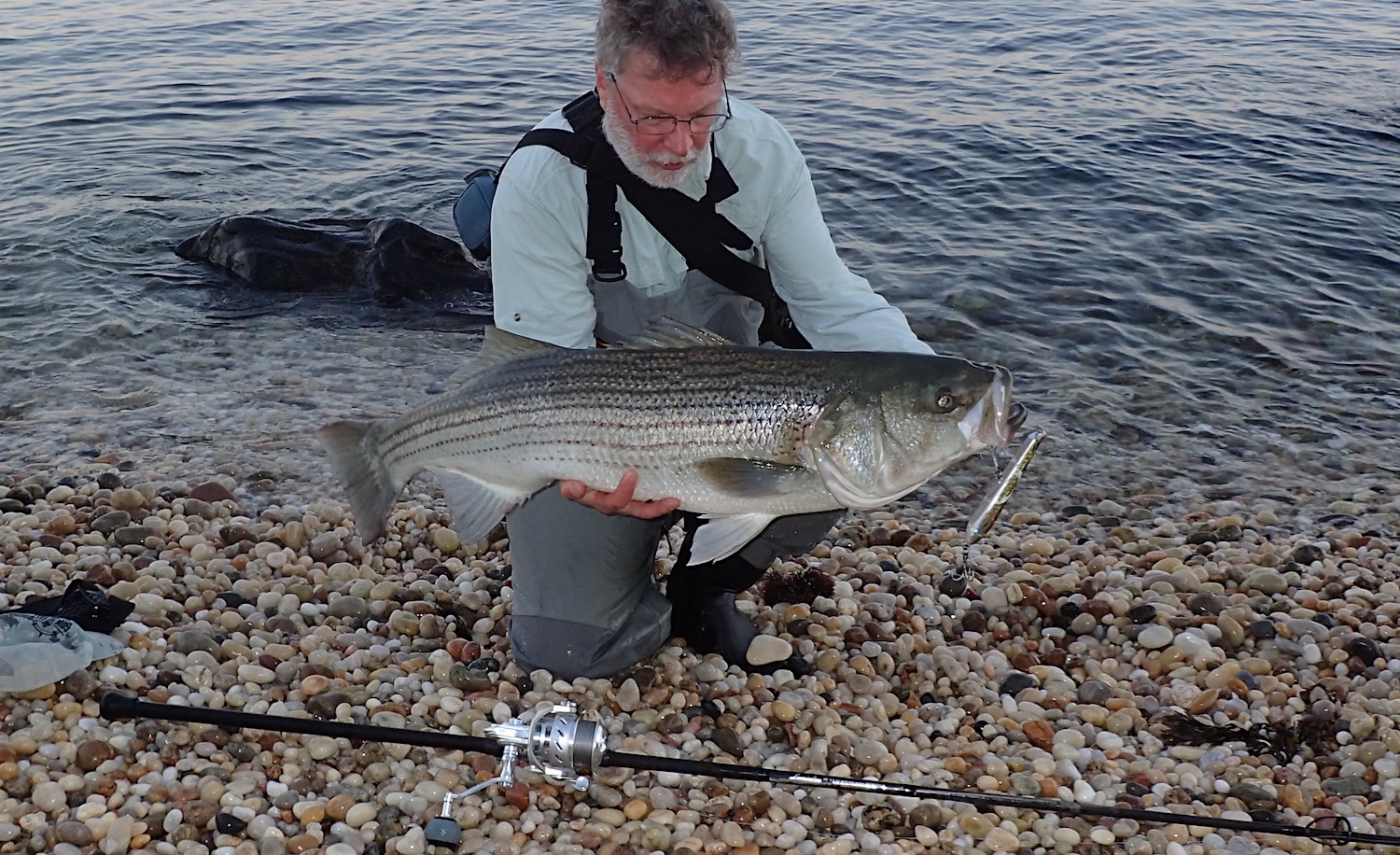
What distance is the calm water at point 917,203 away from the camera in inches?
324

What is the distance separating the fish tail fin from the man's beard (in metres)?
1.49

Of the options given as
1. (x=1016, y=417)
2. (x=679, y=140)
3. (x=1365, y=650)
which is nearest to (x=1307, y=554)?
(x=1365, y=650)

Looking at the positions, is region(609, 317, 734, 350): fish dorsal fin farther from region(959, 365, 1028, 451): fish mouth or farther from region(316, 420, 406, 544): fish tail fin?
region(316, 420, 406, 544): fish tail fin

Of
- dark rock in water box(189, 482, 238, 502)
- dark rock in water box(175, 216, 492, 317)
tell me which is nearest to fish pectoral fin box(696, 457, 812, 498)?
dark rock in water box(189, 482, 238, 502)

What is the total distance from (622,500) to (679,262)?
4.18ft

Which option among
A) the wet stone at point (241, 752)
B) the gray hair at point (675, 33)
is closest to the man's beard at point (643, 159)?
the gray hair at point (675, 33)

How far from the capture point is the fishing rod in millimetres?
3803

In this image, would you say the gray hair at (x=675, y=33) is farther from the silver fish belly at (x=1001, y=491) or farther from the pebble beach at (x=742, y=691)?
the pebble beach at (x=742, y=691)

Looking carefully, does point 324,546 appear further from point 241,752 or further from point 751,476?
point 751,476

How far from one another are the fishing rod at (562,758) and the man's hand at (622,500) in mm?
818

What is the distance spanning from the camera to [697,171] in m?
5.05

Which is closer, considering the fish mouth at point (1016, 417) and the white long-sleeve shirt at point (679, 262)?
the fish mouth at point (1016, 417)

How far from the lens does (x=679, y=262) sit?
5203 mm

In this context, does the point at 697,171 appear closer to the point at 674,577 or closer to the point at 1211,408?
the point at 674,577
